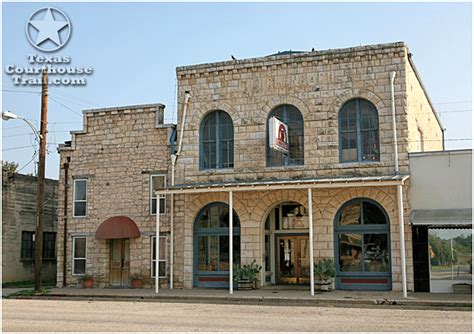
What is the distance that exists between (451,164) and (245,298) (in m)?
7.90

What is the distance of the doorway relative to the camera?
23719 millimetres

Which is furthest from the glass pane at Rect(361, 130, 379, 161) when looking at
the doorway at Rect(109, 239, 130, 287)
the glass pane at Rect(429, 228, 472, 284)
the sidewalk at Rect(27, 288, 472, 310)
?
the doorway at Rect(109, 239, 130, 287)

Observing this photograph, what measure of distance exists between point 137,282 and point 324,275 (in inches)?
284

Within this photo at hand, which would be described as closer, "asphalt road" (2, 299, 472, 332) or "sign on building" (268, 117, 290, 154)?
"asphalt road" (2, 299, 472, 332)

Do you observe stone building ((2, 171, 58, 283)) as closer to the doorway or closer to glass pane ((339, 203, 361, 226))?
the doorway

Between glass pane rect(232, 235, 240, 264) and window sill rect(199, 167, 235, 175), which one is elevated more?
window sill rect(199, 167, 235, 175)

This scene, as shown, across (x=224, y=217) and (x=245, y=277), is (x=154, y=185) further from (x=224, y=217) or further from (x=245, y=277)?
(x=245, y=277)

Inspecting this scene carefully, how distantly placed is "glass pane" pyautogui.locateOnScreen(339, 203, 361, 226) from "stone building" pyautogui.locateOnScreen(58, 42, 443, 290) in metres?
0.05

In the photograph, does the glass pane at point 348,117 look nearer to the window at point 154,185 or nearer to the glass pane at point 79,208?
the window at point 154,185

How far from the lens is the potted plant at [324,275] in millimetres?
19984

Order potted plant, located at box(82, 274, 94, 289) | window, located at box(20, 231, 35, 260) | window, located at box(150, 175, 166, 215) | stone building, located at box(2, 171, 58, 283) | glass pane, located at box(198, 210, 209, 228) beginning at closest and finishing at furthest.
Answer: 1. glass pane, located at box(198, 210, 209, 228)
2. window, located at box(150, 175, 166, 215)
3. potted plant, located at box(82, 274, 94, 289)
4. stone building, located at box(2, 171, 58, 283)
5. window, located at box(20, 231, 35, 260)

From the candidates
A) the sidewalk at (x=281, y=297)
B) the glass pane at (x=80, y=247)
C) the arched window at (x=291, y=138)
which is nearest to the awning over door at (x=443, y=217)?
the sidewalk at (x=281, y=297)

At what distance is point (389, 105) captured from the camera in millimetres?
Result: 20719

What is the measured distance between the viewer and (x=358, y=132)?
21094mm
